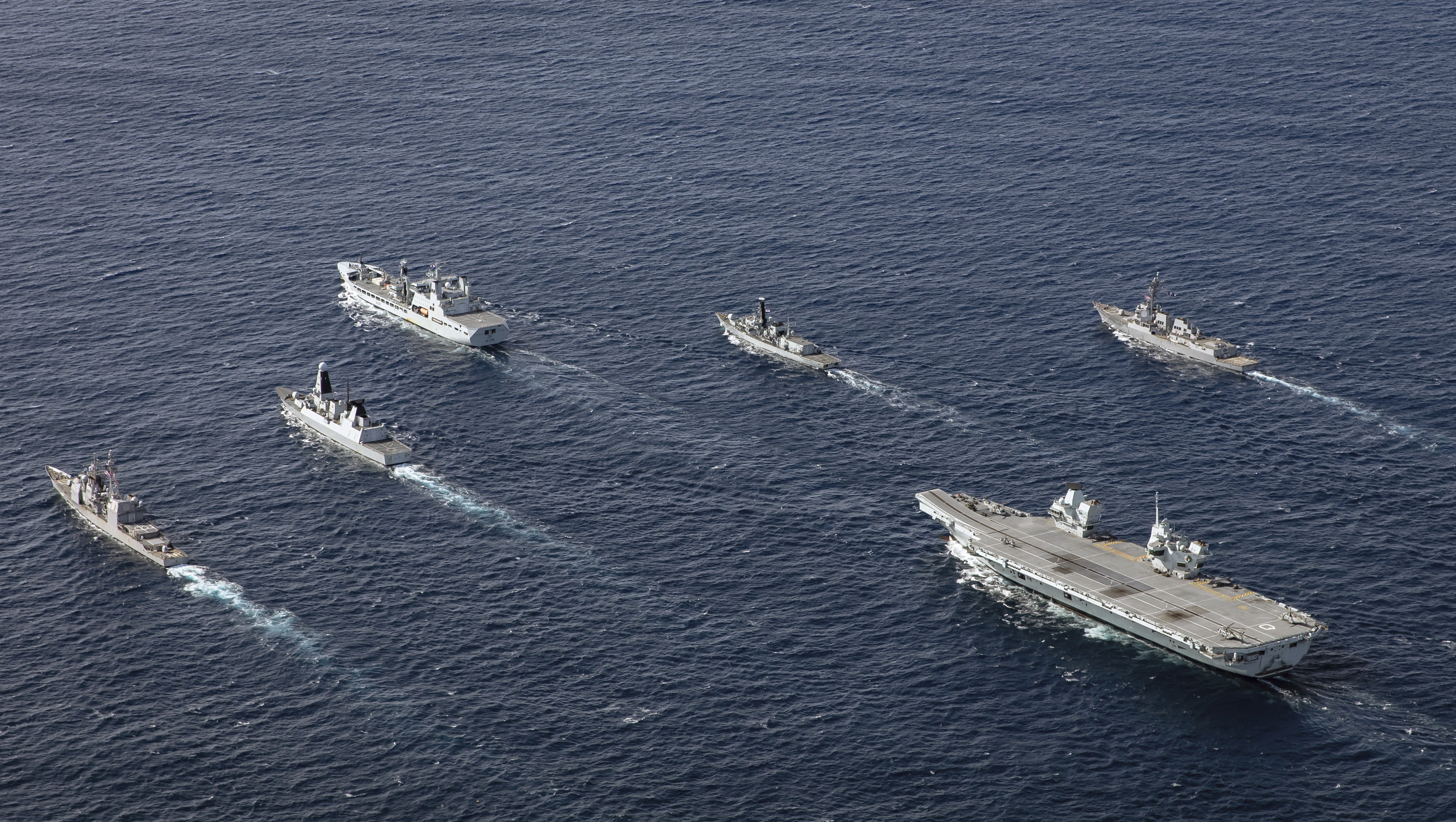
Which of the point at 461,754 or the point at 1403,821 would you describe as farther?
the point at 461,754

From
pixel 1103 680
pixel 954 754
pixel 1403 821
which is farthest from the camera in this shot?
pixel 1103 680

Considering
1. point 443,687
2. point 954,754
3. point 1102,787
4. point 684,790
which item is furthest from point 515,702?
point 1102,787

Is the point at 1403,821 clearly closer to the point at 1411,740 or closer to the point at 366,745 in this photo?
the point at 1411,740

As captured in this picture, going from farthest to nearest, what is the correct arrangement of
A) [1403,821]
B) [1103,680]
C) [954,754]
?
[1103,680], [954,754], [1403,821]

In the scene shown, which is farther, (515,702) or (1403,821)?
(515,702)

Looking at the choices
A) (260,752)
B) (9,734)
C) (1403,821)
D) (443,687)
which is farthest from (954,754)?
(9,734)

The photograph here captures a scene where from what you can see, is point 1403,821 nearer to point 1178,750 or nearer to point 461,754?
point 1178,750

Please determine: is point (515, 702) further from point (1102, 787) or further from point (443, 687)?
point (1102, 787)

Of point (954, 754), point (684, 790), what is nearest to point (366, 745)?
point (684, 790)
